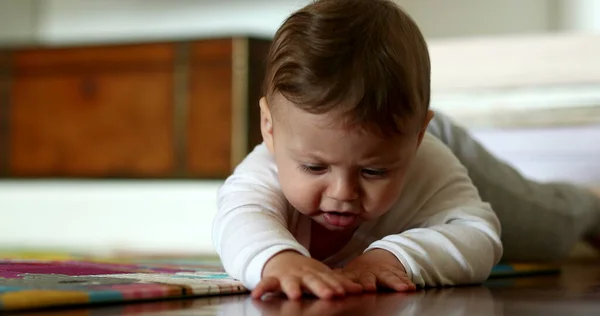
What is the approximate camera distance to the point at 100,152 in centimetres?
311

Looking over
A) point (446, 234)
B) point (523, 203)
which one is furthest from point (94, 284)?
point (523, 203)

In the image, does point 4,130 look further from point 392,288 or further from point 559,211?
point 392,288

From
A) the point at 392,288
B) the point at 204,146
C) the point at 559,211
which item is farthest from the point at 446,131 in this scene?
the point at 204,146

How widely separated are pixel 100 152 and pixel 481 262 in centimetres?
224

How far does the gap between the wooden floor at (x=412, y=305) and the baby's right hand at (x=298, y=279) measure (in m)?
0.01

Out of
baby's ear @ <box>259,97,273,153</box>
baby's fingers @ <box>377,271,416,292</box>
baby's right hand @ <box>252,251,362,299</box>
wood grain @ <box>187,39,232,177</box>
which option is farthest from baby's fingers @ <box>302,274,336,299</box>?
wood grain @ <box>187,39,232,177</box>

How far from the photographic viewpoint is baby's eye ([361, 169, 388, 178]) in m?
0.94

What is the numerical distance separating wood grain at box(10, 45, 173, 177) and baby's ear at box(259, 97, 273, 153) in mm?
1981

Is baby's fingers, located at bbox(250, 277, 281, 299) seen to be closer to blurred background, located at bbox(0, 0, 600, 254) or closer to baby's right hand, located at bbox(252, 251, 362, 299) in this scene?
baby's right hand, located at bbox(252, 251, 362, 299)

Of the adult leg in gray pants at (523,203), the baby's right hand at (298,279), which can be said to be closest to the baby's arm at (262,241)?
the baby's right hand at (298,279)

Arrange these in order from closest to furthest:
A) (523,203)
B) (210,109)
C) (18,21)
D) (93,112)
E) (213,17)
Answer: (523,203) → (210,109) → (93,112) → (213,17) → (18,21)

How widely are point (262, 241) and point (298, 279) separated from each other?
3.2 inches

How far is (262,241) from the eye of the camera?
0.91m

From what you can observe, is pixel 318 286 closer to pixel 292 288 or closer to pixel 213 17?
pixel 292 288
